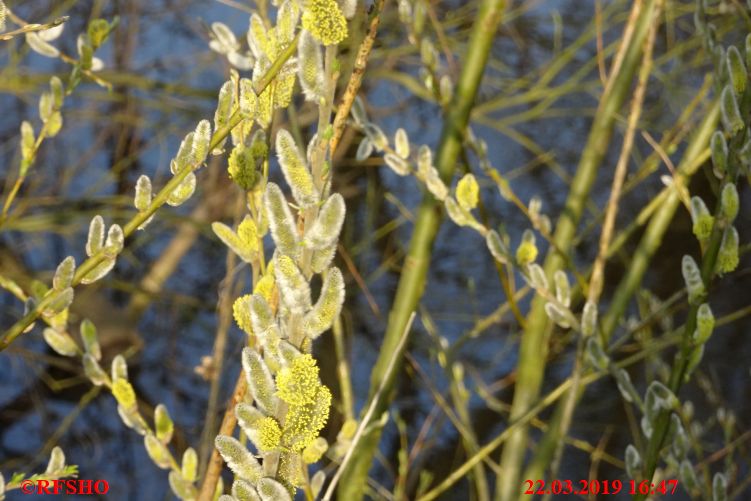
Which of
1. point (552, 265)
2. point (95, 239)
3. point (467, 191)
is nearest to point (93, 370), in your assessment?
point (95, 239)

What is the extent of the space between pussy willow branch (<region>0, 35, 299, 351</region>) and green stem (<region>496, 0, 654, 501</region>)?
461mm

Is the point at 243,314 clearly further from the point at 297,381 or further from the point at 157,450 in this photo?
the point at 157,450

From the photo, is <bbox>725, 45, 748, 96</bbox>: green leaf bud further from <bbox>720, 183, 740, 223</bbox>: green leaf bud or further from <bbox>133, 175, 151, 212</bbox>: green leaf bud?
<bbox>133, 175, 151, 212</bbox>: green leaf bud

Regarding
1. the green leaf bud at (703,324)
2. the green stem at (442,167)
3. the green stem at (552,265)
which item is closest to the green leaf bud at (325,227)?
the green leaf bud at (703,324)

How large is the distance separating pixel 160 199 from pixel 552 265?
521mm

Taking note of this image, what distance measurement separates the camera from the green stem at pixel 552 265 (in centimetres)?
77

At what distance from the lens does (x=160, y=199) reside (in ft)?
1.05

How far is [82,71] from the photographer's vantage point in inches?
18.6

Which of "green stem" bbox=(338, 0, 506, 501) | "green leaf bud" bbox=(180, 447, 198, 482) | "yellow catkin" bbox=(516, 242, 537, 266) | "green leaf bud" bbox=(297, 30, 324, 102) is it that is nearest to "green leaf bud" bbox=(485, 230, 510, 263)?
"yellow catkin" bbox=(516, 242, 537, 266)

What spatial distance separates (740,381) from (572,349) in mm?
315

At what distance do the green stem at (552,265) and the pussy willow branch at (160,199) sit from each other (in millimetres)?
461

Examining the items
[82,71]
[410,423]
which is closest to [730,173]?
[82,71]

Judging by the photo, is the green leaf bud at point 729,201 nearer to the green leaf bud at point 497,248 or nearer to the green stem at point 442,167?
the green leaf bud at point 497,248

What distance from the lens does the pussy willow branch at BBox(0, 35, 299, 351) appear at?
0.28 metres
